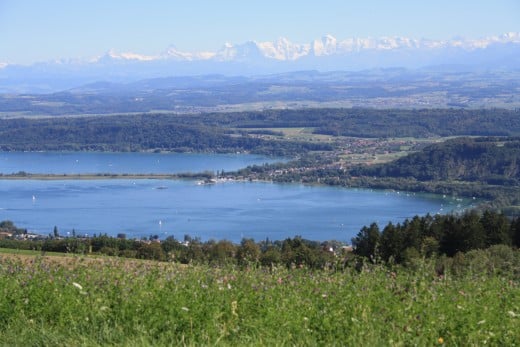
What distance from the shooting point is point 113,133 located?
77375 millimetres

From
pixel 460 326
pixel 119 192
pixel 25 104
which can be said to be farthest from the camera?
pixel 25 104

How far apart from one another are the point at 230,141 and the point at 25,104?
57.3 metres

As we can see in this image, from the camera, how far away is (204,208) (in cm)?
3994

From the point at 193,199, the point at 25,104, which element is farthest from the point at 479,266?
the point at 25,104

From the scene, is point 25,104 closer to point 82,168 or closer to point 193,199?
point 82,168

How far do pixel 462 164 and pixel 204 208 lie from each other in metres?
17.7

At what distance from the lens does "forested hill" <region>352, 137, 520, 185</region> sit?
4666cm

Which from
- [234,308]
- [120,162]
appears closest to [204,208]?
[120,162]

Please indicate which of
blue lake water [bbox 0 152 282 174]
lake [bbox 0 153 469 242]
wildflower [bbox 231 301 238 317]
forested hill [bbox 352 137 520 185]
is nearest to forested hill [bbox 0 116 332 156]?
blue lake water [bbox 0 152 282 174]

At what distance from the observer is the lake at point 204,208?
32438 mm

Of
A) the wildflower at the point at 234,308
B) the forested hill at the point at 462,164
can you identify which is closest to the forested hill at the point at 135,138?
the forested hill at the point at 462,164

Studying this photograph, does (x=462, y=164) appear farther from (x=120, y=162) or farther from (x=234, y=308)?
(x=234, y=308)

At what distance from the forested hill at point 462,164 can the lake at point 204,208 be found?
435 centimetres

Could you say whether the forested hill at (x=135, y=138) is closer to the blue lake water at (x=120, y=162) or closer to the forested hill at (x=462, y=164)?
the blue lake water at (x=120, y=162)
